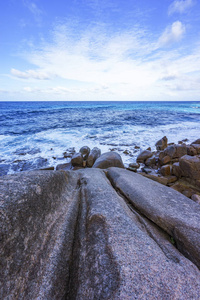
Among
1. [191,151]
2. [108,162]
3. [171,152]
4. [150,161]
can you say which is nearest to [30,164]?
[108,162]

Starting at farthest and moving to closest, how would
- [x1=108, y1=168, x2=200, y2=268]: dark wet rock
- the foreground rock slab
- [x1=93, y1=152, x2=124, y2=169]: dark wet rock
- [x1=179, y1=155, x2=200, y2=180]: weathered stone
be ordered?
1. [x1=93, y1=152, x2=124, y2=169]: dark wet rock
2. [x1=179, y1=155, x2=200, y2=180]: weathered stone
3. [x1=108, y1=168, x2=200, y2=268]: dark wet rock
4. the foreground rock slab

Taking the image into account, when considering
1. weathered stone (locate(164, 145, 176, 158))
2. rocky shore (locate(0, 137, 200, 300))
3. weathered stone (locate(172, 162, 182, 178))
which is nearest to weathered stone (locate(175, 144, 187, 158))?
weathered stone (locate(164, 145, 176, 158))

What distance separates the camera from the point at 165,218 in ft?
9.82

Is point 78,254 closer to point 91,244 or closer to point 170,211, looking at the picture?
point 91,244

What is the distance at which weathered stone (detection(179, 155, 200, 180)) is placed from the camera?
Answer: 6268 millimetres

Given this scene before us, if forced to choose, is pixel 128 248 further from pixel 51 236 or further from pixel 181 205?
pixel 181 205

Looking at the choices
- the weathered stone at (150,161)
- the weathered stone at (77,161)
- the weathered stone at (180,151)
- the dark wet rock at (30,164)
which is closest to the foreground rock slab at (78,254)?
the weathered stone at (77,161)

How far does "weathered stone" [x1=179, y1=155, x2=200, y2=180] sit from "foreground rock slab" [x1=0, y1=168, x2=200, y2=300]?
417cm

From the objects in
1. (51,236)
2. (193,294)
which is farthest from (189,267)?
(51,236)

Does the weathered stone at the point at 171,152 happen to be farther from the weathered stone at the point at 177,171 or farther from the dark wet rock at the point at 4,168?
the dark wet rock at the point at 4,168

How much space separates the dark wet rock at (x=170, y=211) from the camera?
2.53 meters

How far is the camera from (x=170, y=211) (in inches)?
125

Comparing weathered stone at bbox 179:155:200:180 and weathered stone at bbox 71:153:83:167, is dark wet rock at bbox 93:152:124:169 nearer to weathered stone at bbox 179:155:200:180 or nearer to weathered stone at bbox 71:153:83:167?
weathered stone at bbox 71:153:83:167

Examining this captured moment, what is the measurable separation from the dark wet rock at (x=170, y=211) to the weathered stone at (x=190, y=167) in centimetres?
298
